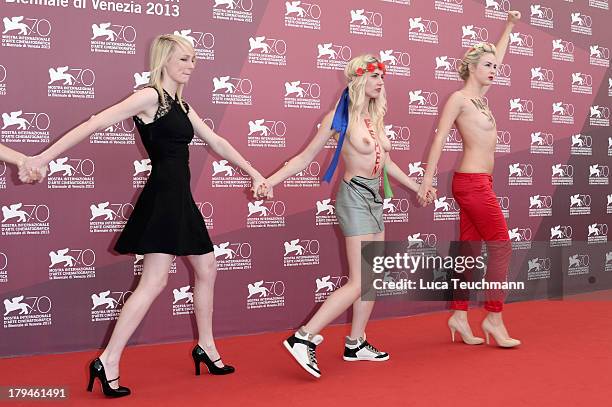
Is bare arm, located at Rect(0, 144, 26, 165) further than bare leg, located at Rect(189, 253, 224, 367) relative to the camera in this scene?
No

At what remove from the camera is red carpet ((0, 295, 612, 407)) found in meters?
3.06

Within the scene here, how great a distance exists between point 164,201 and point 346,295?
41.4 inches

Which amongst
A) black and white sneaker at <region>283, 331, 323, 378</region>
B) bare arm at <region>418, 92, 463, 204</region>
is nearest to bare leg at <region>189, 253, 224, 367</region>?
black and white sneaker at <region>283, 331, 323, 378</region>

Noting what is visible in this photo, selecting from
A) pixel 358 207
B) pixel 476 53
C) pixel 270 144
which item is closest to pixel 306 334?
pixel 358 207

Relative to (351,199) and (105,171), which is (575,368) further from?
(105,171)

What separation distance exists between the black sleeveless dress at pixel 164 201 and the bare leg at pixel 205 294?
12 cm

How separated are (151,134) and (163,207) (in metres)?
0.34

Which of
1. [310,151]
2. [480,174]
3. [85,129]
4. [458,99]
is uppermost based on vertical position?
[458,99]

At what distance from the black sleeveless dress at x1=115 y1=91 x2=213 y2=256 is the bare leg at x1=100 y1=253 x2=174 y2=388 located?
8 cm

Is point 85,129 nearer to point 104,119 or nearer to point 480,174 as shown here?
point 104,119

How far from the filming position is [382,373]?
3.52 metres

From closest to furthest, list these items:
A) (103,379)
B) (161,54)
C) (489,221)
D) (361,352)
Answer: (103,379) → (161,54) → (361,352) → (489,221)

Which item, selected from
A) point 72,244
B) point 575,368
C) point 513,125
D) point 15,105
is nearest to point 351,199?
point 575,368

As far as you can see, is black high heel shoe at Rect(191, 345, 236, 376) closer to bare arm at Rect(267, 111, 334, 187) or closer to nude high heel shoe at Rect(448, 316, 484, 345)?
bare arm at Rect(267, 111, 334, 187)
